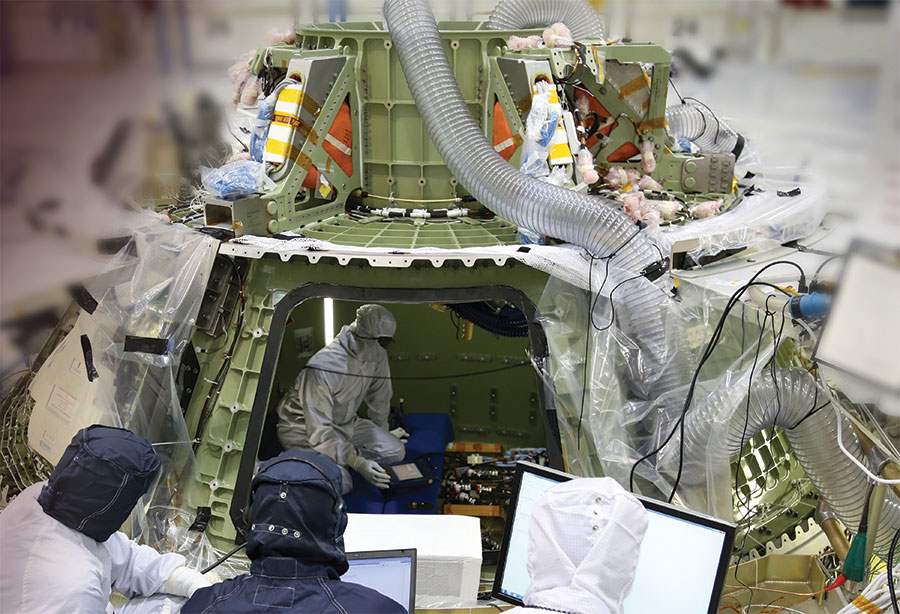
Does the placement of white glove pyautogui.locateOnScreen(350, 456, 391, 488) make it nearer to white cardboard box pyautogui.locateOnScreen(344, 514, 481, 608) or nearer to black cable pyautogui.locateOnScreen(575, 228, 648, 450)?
black cable pyautogui.locateOnScreen(575, 228, 648, 450)

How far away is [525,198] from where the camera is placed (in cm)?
461

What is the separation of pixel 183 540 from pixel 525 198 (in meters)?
2.82

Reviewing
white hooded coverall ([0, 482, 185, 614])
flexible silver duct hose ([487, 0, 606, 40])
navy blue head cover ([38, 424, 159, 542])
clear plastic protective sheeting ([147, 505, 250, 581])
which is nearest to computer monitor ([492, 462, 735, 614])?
navy blue head cover ([38, 424, 159, 542])

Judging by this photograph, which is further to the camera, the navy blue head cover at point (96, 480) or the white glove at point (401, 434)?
the white glove at point (401, 434)

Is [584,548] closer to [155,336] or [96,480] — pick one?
[96,480]

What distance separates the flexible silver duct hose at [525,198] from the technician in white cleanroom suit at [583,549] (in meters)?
2.07

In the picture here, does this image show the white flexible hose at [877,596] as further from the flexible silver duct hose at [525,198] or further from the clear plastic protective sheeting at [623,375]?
the flexible silver duct hose at [525,198]

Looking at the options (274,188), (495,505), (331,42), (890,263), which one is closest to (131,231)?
(274,188)

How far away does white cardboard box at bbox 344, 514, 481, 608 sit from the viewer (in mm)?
3389

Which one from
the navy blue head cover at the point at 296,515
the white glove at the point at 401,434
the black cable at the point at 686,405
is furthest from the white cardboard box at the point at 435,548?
the white glove at the point at 401,434

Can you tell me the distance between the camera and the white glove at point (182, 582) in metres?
3.46

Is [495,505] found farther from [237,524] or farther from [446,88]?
[446,88]

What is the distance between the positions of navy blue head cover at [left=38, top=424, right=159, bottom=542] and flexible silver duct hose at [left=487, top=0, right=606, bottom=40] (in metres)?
4.65

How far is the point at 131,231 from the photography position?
434 cm
